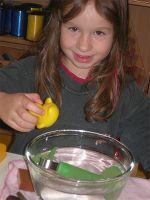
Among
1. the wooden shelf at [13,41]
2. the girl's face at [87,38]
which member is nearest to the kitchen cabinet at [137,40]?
the wooden shelf at [13,41]

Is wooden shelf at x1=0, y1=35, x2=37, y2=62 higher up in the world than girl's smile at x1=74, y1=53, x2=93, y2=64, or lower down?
lower down

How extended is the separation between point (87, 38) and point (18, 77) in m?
0.22

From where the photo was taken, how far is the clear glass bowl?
1.96ft

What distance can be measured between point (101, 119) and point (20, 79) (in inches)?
9.7

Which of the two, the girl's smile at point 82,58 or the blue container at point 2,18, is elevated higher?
the girl's smile at point 82,58

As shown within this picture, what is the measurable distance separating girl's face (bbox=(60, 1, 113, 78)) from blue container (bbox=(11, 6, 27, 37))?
0.97 metres

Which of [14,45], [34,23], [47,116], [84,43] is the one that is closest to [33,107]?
[47,116]

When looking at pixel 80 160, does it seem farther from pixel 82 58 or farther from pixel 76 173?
pixel 82 58

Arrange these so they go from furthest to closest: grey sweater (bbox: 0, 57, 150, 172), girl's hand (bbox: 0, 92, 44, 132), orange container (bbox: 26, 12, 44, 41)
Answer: orange container (bbox: 26, 12, 44, 41)
grey sweater (bbox: 0, 57, 150, 172)
girl's hand (bbox: 0, 92, 44, 132)

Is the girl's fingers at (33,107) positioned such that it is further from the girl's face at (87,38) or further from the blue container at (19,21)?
the blue container at (19,21)

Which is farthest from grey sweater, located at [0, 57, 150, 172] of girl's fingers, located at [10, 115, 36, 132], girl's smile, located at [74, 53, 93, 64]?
girl's fingers, located at [10, 115, 36, 132]

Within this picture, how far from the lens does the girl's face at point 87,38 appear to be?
863 millimetres

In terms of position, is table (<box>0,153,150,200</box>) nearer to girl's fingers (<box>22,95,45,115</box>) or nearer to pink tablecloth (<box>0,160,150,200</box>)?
pink tablecloth (<box>0,160,150,200</box>)

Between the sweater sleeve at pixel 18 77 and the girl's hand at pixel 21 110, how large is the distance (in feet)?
0.45
